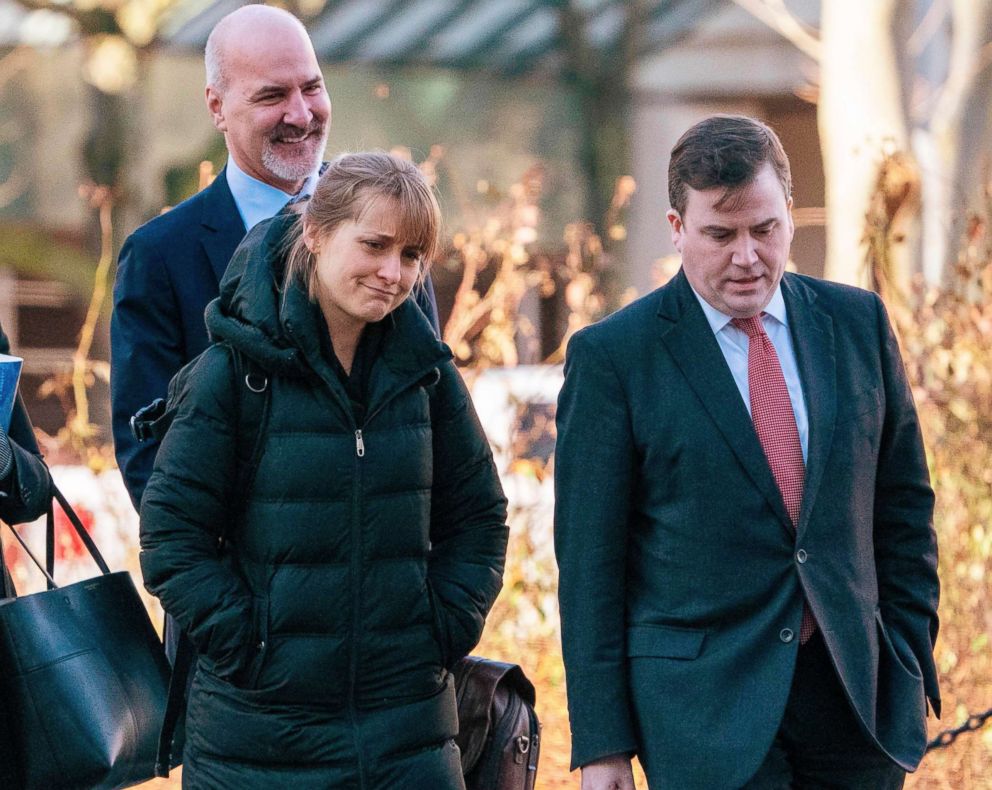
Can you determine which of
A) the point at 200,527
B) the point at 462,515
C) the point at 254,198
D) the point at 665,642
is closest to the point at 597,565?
the point at 665,642

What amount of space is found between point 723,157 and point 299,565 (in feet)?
3.53

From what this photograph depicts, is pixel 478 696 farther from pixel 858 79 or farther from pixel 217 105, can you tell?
pixel 858 79

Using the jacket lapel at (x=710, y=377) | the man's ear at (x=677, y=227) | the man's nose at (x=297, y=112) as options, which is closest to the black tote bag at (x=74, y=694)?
the man's nose at (x=297, y=112)

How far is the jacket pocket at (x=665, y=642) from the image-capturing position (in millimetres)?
3143

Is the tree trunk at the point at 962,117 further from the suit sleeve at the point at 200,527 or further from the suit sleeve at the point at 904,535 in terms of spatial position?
the suit sleeve at the point at 200,527

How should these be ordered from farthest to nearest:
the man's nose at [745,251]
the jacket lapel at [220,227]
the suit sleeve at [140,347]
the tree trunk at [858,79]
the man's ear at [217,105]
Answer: the tree trunk at [858,79] → the man's ear at [217,105] → the jacket lapel at [220,227] → the suit sleeve at [140,347] → the man's nose at [745,251]

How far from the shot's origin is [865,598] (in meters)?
3.17

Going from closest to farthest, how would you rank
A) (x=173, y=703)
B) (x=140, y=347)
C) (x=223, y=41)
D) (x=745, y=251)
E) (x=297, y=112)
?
(x=745, y=251), (x=173, y=703), (x=140, y=347), (x=297, y=112), (x=223, y=41)

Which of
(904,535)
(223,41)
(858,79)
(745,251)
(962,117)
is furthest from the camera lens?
(962,117)

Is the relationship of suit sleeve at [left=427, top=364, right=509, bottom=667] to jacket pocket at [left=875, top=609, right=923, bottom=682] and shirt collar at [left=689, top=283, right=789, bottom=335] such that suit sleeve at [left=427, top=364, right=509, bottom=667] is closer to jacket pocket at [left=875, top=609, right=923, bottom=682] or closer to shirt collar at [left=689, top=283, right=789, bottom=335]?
shirt collar at [left=689, top=283, right=789, bottom=335]

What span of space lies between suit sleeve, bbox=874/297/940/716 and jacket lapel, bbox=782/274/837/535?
153mm

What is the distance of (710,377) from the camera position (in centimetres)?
317

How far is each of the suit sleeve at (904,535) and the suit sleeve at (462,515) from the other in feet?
2.51

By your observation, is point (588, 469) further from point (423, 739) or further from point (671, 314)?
point (423, 739)
